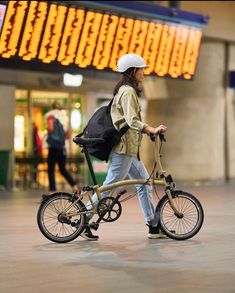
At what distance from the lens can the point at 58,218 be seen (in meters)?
8.45

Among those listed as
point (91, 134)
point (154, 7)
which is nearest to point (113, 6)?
point (154, 7)

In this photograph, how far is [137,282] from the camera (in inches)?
251

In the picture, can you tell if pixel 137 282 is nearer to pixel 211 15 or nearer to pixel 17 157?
pixel 17 157

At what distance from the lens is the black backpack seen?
28.2 feet

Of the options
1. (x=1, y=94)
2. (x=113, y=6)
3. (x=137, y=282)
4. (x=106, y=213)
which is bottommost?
(x=137, y=282)

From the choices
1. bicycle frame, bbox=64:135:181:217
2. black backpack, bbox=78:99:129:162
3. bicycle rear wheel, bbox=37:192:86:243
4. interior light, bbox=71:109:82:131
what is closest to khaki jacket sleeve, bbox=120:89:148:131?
black backpack, bbox=78:99:129:162

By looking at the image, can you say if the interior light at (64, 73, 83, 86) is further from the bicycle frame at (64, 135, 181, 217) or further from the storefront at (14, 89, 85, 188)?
the bicycle frame at (64, 135, 181, 217)

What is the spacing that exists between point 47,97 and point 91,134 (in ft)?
34.1

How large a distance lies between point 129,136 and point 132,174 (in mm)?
455

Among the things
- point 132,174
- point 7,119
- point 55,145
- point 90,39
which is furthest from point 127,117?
point 7,119

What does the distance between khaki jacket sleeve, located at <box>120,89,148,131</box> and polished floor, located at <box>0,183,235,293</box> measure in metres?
1.26

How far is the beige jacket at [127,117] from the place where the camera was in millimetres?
8531

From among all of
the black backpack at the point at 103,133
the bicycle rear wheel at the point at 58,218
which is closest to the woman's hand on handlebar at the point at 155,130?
the black backpack at the point at 103,133

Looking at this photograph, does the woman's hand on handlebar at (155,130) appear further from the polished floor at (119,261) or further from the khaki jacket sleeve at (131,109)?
the polished floor at (119,261)
